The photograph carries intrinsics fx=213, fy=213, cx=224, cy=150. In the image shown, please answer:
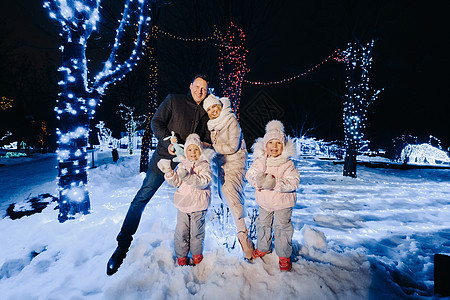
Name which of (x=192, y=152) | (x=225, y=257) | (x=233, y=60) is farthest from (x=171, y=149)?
(x=233, y=60)

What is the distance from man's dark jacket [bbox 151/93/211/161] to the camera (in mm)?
2852

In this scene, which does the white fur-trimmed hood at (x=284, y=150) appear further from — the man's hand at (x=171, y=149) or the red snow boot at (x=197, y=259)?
the red snow boot at (x=197, y=259)

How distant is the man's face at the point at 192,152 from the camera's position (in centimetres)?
256

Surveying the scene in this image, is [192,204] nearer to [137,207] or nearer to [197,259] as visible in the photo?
[197,259]

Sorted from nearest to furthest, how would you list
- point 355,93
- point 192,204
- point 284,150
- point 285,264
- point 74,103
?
point 285,264
point 192,204
point 284,150
point 74,103
point 355,93

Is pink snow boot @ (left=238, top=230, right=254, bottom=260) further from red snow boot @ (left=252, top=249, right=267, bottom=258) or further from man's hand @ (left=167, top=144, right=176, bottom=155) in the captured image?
man's hand @ (left=167, top=144, right=176, bottom=155)

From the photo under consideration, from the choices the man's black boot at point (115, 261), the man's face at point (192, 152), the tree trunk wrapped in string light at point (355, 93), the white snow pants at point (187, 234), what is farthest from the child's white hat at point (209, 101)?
the tree trunk wrapped in string light at point (355, 93)

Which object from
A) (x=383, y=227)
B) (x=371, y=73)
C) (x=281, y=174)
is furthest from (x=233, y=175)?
(x=371, y=73)

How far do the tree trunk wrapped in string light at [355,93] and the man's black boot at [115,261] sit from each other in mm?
9184

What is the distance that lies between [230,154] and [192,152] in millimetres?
615

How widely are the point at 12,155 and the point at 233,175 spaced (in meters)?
21.3

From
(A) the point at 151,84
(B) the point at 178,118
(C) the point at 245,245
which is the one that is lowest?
(C) the point at 245,245

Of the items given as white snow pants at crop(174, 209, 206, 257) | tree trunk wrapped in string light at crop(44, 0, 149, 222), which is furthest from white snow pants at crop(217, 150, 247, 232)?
tree trunk wrapped in string light at crop(44, 0, 149, 222)

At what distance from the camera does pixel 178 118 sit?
2.88 metres
